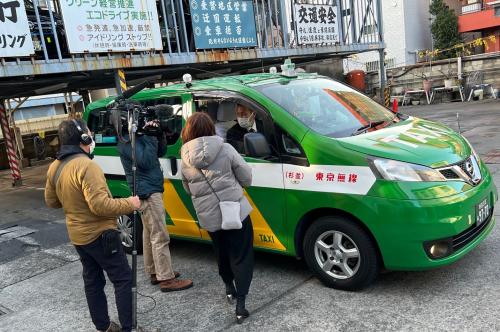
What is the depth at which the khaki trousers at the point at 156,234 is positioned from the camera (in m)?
3.98

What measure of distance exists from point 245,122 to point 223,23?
6620 millimetres

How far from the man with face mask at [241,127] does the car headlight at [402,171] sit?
1.15m

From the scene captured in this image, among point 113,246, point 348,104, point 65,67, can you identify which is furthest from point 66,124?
point 65,67

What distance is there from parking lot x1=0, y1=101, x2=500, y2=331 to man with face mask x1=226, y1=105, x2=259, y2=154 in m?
1.25

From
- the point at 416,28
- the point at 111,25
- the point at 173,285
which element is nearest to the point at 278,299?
the point at 173,285

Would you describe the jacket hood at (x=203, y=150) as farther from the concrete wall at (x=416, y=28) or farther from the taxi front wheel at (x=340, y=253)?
the concrete wall at (x=416, y=28)

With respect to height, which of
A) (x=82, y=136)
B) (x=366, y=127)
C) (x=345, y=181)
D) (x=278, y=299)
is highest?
(x=82, y=136)

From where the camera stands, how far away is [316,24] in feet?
41.1

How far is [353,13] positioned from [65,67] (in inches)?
377

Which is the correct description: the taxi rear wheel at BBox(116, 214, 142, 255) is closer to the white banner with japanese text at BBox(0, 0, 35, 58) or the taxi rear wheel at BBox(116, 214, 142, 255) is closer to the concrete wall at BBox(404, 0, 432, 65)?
the white banner with japanese text at BBox(0, 0, 35, 58)

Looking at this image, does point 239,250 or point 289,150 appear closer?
point 239,250

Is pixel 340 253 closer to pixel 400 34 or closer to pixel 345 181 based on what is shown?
pixel 345 181

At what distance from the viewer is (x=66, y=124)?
3.02 m

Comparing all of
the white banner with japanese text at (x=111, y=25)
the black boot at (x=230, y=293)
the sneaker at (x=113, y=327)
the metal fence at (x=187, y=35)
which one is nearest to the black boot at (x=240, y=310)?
the black boot at (x=230, y=293)
